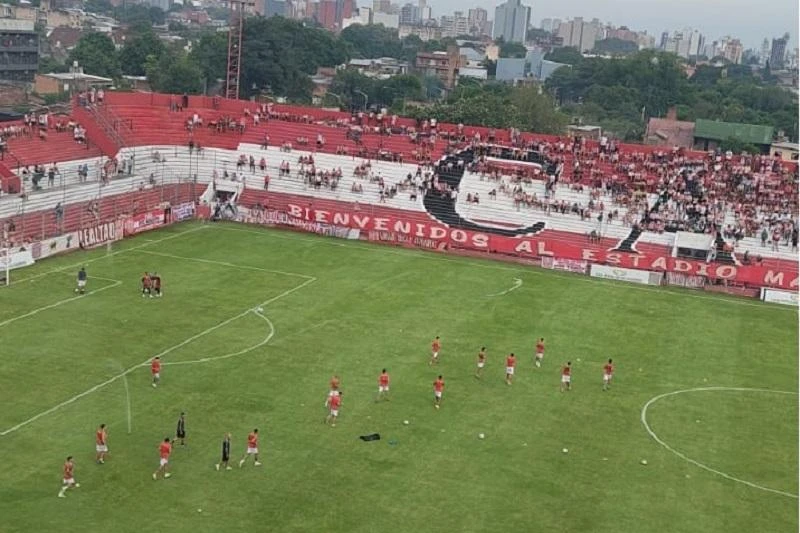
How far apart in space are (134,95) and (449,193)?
2119cm

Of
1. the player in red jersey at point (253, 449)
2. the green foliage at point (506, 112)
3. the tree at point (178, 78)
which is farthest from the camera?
the tree at point (178, 78)

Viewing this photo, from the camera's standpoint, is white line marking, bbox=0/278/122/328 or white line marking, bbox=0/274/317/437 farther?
white line marking, bbox=0/278/122/328

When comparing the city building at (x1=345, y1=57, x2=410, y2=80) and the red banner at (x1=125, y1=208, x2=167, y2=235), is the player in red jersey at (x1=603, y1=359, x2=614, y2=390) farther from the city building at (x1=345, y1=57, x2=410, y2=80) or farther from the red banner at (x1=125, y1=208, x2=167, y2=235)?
the city building at (x1=345, y1=57, x2=410, y2=80)

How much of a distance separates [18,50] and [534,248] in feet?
284

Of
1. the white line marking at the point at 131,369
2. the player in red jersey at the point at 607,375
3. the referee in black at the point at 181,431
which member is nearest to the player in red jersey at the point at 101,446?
the referee in black at the point at 181,431

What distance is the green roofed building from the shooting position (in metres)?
104

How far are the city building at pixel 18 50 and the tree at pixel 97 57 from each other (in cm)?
564

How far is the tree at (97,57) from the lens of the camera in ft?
413

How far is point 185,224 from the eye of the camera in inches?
2206

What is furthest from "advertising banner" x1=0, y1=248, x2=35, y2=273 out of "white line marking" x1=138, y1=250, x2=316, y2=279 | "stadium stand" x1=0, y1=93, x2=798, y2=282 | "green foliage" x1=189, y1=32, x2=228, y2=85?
"green foliage" x1=189, y1=32, x2=228, y2=85

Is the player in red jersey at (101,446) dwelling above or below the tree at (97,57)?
below

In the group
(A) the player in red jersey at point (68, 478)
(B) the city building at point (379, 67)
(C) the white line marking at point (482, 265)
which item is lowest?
(A) the player in red jersey at point (68, 478)

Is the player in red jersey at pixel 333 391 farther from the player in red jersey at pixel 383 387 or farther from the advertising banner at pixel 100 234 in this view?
the advertising banner at pixel 100 234

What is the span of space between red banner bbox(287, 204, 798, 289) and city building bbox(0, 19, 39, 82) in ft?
242
